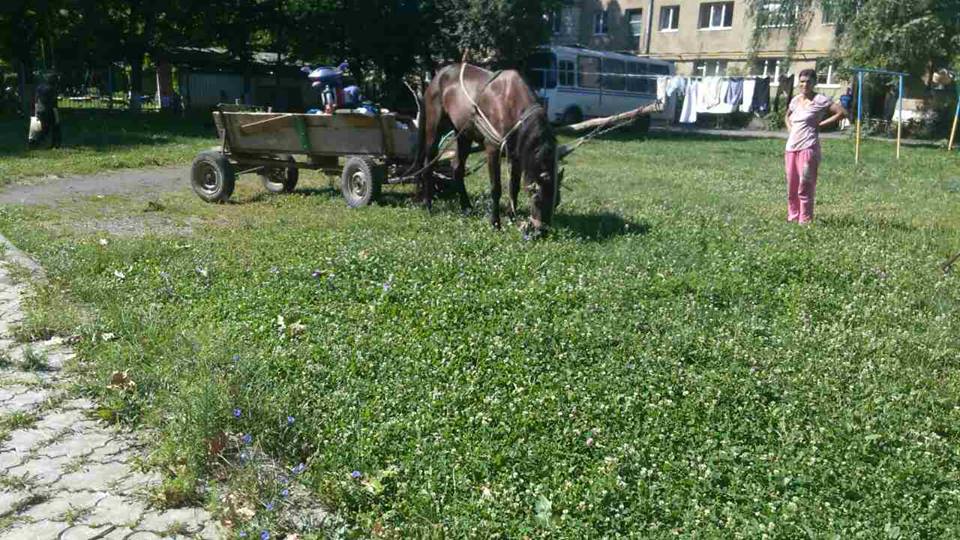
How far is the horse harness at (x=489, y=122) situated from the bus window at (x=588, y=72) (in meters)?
23.8

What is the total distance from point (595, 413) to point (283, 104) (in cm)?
3294

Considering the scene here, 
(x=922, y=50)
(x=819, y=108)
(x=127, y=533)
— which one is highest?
(x=922, y=50)

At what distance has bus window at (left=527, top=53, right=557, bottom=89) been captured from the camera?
31672mm

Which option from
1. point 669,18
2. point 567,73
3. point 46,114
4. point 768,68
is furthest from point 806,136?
point 669,18

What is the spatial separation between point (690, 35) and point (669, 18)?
1927 millimetres

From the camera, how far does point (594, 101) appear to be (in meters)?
33.4

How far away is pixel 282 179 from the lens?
40.5ft

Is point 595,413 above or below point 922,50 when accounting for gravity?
below

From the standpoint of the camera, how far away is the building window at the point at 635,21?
48.8m

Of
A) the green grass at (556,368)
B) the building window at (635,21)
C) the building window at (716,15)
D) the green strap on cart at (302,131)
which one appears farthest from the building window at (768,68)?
the green strap on cart at (302,131)

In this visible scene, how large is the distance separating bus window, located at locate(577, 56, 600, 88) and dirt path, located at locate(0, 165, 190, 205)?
20381 mm

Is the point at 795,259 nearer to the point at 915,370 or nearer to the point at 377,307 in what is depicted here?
the point at 915,370

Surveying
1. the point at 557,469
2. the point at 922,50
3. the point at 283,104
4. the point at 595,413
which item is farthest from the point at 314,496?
the point at 283,104

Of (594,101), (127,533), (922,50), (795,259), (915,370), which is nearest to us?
(127,533)
